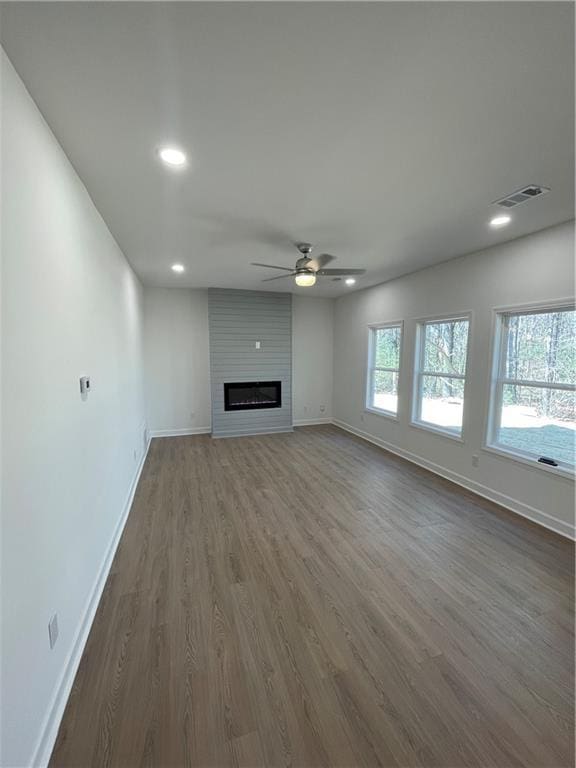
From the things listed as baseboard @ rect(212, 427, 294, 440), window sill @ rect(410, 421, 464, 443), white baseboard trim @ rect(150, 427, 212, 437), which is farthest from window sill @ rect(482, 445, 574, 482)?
white baseboard trim @ rect(150, 427, 212, 437)

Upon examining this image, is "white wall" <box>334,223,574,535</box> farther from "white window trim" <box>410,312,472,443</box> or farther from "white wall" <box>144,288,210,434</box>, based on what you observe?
"white wall" <box>144,288,210,434</box>

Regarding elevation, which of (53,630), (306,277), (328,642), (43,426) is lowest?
(328,642)

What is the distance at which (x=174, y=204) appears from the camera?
94.3 inches

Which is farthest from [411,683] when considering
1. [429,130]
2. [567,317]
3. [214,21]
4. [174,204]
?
[174,204]

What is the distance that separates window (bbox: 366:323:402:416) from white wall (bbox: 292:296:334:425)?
1.36m

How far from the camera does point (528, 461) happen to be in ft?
10.1

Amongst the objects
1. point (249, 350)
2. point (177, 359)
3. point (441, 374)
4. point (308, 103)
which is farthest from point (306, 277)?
point (177, 359)

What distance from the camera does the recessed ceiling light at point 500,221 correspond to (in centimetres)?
264

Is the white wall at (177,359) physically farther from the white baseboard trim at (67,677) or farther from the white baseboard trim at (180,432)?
the white baseboard trim at (67,677)

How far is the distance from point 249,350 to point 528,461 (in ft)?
14.7

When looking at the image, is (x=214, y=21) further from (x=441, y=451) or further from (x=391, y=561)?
(x=441, y=451)

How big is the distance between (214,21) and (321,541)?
10.1 feet

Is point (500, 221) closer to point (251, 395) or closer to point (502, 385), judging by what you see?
point (502, 385)

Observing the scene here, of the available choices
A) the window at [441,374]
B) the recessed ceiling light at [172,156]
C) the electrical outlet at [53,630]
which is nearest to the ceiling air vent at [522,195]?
the window at [441,374]
